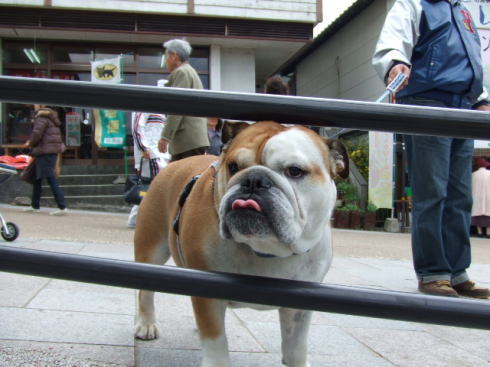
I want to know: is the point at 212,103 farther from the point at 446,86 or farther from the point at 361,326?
the point at 446,86

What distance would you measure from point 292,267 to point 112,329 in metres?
1.08

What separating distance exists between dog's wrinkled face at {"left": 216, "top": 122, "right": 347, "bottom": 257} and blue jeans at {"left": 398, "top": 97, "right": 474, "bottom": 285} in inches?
66.3

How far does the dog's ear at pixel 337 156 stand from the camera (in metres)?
1.76

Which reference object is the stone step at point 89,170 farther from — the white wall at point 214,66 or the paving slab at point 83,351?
the paving slab at point 83,351

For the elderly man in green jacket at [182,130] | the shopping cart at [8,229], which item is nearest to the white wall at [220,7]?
the elderly man in green jacket at [182,130]

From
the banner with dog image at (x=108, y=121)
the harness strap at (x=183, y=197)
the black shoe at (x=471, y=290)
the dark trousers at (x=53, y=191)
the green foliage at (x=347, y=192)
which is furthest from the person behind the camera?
the banner with dog image at (x=108, y=121)

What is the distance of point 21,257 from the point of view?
1182 millimetres

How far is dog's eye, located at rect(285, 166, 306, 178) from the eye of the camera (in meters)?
1.55

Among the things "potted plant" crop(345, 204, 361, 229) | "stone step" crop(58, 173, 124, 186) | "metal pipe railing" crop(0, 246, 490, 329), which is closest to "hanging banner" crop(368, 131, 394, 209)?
"potted plant" crop(345, 204, 361, 229)

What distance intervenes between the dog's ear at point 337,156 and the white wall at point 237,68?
1224 centimetres

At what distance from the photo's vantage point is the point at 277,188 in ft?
4.78

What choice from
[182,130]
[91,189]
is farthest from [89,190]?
[182,130]

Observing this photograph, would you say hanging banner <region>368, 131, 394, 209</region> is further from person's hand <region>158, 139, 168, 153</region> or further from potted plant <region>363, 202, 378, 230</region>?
person's hand <region>158, 139, 168, 153</region>

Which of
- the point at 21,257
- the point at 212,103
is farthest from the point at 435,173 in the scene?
the point at 21,257
